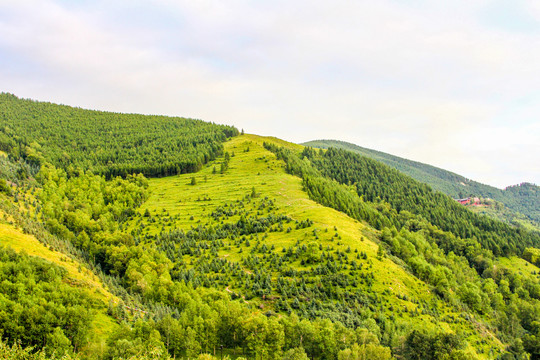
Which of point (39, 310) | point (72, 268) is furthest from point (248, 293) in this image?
point (39, 310)

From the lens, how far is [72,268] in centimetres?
11344

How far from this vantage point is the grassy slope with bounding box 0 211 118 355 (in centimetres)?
9062

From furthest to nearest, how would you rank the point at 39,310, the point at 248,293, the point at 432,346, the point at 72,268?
the point at 248,293 → the point at 72,268 → the point at 432,346 → the point at 39,310

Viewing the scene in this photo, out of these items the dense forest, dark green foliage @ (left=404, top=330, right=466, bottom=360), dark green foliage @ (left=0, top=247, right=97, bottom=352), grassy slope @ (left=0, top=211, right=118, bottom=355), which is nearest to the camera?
dark green foliage @ (left=0, top=247, right=97, bottom=352)

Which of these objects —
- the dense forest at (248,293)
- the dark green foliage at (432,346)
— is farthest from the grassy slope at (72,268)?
the dark green foliage at (432,346)

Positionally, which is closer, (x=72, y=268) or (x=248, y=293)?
(x=72, y=268)

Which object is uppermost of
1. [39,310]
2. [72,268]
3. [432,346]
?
[432,346]

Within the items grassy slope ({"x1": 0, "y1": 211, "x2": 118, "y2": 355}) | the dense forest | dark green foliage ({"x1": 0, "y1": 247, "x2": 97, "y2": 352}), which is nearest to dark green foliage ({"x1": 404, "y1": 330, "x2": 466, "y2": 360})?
the dense forest

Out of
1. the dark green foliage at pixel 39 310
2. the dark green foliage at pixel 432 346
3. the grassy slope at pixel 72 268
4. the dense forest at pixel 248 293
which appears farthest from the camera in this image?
the grassy slope at pixel 72 268

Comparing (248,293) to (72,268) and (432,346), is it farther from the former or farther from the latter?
(72,268)

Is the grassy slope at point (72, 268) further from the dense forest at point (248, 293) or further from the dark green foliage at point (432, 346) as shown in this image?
the dark green foliage at point (432, 346)

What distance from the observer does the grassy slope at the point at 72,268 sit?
90.6m

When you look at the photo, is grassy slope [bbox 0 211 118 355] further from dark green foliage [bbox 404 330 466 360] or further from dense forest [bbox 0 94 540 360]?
dark green foliage [bbox 404 330 466 360]

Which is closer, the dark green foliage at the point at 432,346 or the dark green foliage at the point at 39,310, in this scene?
the dark green foliage at the point at 39,310
